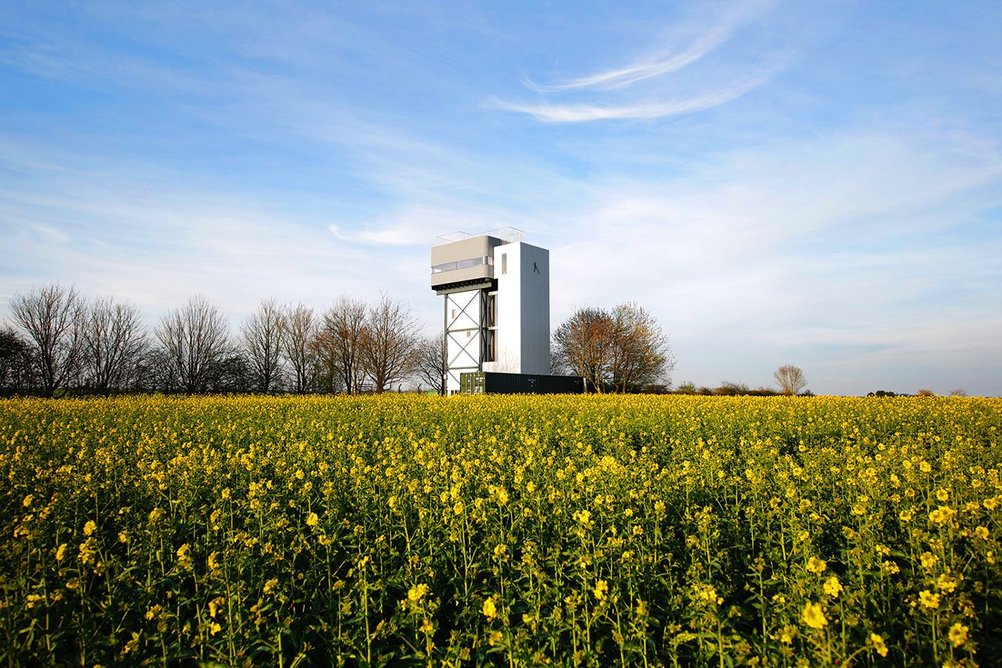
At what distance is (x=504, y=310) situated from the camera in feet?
168

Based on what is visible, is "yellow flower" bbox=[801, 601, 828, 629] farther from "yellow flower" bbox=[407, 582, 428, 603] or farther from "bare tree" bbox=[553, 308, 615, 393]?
"bare tree" bbox=[553, 308, 615, 393]

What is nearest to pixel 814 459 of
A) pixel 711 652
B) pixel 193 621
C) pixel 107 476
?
pixel 711 652

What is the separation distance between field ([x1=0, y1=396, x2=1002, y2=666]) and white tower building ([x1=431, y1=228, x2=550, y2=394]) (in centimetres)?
4124

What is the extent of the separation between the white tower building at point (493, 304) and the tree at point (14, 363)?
104ft

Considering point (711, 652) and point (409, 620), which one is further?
point (409, 620)

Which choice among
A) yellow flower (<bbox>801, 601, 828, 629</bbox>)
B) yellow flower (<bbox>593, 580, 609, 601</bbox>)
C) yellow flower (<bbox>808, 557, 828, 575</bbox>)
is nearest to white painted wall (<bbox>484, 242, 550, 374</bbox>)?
yellow flower (<bbox>593, 580, 609, 601</bbox>)

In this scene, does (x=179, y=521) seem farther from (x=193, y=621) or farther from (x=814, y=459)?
(x=814, y=459)

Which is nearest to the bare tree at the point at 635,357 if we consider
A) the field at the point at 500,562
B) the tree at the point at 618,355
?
the tree at the point at 618,355

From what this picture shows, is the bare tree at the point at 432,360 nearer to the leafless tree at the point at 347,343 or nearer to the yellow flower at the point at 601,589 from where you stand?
the leafless tree at the point at 347,343

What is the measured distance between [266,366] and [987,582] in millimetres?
53369

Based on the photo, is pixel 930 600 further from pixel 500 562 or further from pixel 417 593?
pixel 417 593

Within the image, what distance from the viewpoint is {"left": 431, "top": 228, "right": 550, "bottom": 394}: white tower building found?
1969 inches

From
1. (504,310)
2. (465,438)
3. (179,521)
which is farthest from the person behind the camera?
(504,310)

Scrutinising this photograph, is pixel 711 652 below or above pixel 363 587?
below
